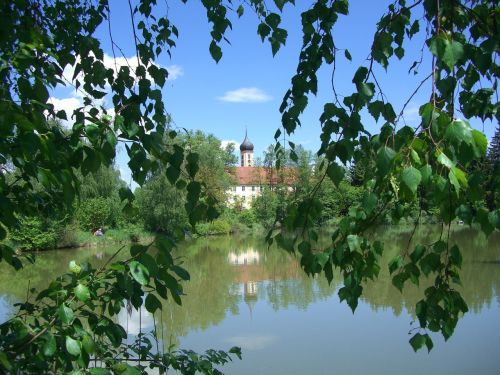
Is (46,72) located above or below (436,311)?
above

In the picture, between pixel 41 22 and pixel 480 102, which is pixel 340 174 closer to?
pixel 480 102

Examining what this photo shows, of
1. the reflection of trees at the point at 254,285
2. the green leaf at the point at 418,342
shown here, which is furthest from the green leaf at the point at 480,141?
the reflection of trees at the point at 254,285

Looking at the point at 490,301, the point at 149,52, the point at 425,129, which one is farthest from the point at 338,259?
the point at 490,301

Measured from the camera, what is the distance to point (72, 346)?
1068 mm

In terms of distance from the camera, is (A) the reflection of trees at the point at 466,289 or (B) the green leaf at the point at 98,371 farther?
(A) the reflection of trees at the point at 466,289

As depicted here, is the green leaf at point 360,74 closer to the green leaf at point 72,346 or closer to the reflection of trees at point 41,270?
the green leaf at point 72,346

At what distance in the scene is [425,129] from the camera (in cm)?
97

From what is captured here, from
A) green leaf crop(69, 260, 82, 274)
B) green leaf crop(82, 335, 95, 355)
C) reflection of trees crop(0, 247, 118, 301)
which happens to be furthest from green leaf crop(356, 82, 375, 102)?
reflection of trees crop(0, 247, 118, 301)

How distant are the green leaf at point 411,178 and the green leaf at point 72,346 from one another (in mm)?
764

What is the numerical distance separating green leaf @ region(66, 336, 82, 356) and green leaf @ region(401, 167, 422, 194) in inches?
30.1

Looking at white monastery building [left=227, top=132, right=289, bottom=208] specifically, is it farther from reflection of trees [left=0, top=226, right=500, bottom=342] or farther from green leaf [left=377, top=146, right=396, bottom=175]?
green leaf [left=377, top=146, right=396, bottom=175]

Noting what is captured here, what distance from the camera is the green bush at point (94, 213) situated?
71.2 ft

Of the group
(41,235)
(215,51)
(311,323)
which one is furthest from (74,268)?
(41,235)

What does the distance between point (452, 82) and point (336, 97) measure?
264 mm
